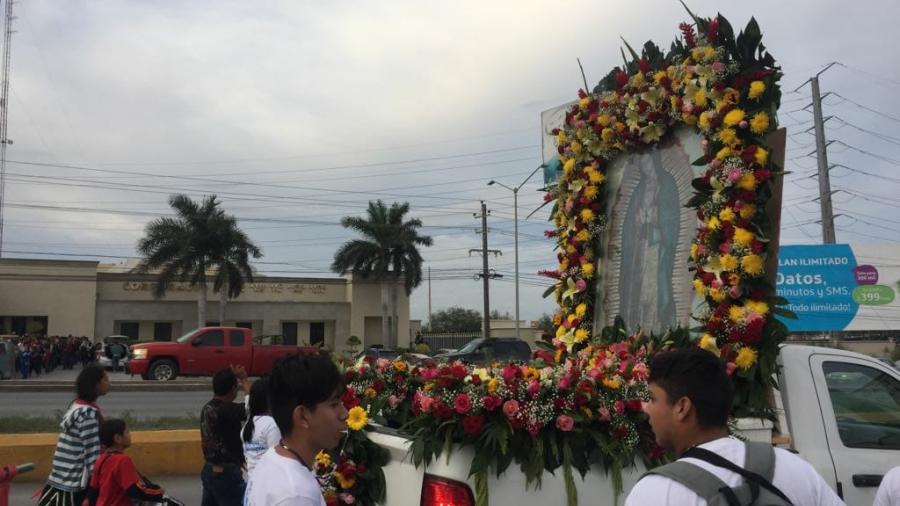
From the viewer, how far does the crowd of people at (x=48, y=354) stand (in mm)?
28625

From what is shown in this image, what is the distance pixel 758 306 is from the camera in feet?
13.7

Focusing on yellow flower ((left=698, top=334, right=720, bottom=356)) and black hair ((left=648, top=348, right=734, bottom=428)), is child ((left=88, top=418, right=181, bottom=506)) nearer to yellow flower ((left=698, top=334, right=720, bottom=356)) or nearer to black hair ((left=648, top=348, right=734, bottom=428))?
yellow flower ((left=698, top=334, right=720, bottom=356))

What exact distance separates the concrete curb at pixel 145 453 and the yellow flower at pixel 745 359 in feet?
23.1

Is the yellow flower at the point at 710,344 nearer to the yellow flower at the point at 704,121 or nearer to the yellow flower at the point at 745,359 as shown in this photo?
the yellow flower at the point at 745,359

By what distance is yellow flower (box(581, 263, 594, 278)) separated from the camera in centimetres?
570

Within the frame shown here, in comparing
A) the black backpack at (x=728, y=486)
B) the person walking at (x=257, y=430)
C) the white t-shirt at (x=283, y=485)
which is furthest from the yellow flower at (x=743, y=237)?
the person walking at (x=257, y=430)

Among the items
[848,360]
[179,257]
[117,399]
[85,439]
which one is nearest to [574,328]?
[848,360]

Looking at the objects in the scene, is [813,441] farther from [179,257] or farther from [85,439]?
[179,257]

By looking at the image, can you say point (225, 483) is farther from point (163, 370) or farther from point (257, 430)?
point (163, 370)

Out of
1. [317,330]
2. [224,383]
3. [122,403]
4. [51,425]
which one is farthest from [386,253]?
[224,383]

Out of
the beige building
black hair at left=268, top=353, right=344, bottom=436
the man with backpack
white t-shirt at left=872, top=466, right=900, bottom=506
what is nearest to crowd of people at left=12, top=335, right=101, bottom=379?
the beige building

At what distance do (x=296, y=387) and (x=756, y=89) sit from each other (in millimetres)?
3336

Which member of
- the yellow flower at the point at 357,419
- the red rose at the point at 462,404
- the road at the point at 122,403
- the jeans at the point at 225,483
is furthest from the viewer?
the road at the point at 122,403

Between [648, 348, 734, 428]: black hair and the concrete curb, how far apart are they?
8195mm
